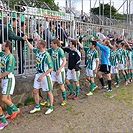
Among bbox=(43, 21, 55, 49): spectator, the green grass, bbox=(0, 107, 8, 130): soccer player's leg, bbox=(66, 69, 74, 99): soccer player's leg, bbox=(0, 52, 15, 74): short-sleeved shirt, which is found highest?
bbox=(43, 21, 55, 49): spectator

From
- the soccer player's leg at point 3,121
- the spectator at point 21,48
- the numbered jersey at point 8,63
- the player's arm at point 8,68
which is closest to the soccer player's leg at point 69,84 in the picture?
the spectator at point 21,48

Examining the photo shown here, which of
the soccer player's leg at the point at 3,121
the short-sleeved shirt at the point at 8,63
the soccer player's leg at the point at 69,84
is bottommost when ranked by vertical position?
the soccer player's leg at the point at 3,121

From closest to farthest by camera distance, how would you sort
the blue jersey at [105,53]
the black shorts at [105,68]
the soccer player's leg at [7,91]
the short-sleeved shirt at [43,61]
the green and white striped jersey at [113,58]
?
the soccer player's leg at [7,91]
the short-sleeved shirt at [43,61]
the blue jersey at [105,53]
the black shorts at [105,68]
the green and white striped jersey at [113,58]

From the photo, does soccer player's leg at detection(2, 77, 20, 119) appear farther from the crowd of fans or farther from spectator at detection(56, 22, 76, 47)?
spectator at detection(56, 22, 76, 47)

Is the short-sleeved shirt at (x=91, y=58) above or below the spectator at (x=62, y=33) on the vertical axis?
below

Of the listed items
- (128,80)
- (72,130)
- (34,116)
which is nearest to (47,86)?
(34,116)

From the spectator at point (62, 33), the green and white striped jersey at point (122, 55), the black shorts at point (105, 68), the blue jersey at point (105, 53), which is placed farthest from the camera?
the green and white striped jersey at point (122, 55)

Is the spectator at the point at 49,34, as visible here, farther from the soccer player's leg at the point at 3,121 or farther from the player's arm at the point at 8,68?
the soccer player's leg at the point at 3,121

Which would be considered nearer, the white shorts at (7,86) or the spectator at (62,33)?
the white shorts at (7,86)

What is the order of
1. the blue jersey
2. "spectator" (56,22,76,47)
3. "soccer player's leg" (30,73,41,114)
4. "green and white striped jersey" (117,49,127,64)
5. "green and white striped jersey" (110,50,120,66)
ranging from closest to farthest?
"soccer player's leg" (30,73,41,114)
"spectator" (56,22,76,47)
the blue jersey
"green and white striped jersey" (110,50,120,66)
"green and white striped jersey" (117,49,127,64)

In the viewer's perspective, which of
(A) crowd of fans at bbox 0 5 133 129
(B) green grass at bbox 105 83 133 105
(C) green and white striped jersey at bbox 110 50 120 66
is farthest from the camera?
(C) green and white striped jersey at bbox 110 50 120 66

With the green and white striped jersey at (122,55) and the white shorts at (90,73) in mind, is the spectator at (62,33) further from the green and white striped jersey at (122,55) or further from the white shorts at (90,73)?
the green and white striped jersey at (122,55)

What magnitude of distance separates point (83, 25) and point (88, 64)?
1.74 m

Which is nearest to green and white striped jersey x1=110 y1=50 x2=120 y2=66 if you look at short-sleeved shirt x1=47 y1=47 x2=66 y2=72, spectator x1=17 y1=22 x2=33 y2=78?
short-sleeved shirt x1=47 y1=47 x2=66 y2=72
